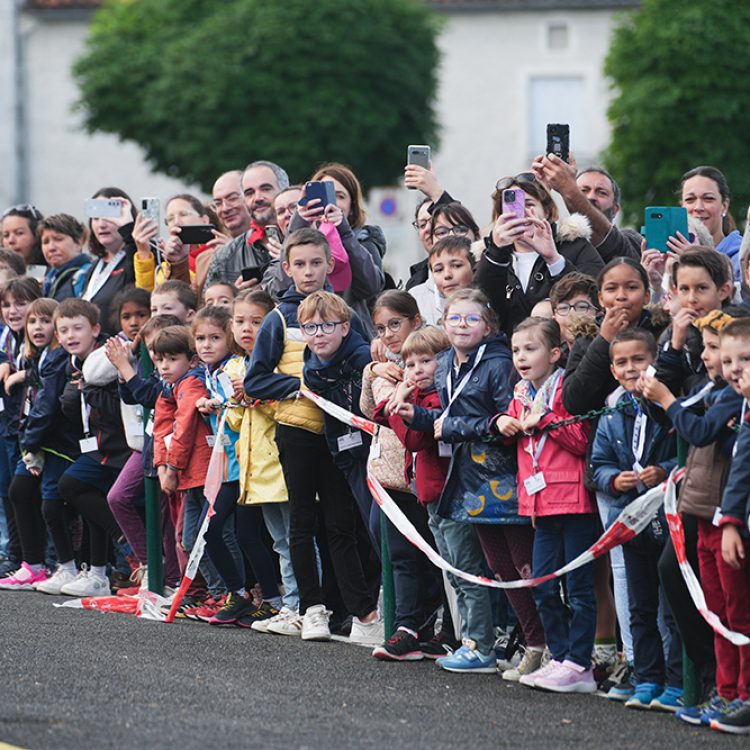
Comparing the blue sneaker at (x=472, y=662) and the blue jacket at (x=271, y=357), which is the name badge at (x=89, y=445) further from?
the blue sneaker at (x=472, y=662)

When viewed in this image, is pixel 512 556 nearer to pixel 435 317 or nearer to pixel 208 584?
pixel 435 317

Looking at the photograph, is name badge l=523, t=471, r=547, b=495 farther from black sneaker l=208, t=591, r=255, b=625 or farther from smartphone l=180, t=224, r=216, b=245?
smartphone l=180, t=224, r=216, b=245

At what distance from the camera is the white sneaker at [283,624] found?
36.7 ft

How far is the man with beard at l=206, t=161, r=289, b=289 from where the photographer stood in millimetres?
12727

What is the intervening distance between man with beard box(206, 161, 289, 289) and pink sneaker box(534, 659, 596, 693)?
13.5 ft

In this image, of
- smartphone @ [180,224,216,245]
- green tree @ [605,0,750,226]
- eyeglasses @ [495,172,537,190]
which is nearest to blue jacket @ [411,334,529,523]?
eyeglasses @ [495,172,537,190]

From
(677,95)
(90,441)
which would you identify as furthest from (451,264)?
(677,95)

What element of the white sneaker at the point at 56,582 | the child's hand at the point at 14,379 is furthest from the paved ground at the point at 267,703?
the child's hand at the point at 14,379

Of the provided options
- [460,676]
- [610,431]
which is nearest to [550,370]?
[610,431]

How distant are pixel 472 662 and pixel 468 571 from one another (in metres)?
0.45

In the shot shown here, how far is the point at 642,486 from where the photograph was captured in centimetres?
898

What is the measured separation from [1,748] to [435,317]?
415 cm

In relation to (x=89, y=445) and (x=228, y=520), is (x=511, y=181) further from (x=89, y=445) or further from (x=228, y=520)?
(x=89, y=445)

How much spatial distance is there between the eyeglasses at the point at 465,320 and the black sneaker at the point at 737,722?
242cm
